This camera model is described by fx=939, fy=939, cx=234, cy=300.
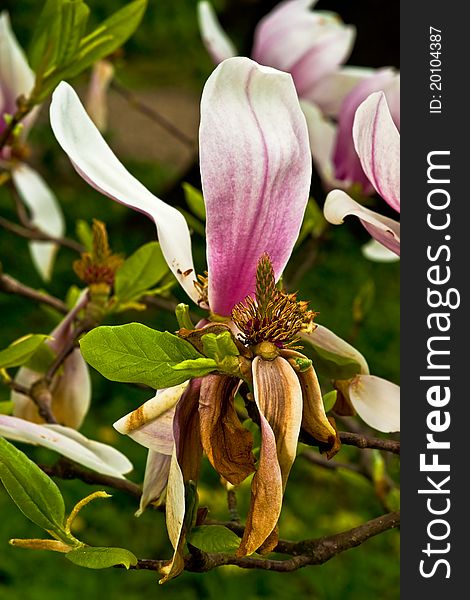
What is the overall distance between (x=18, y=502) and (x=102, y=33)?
0.41m

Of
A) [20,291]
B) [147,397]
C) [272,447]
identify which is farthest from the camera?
[147,397]

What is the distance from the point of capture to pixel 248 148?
0.44 m

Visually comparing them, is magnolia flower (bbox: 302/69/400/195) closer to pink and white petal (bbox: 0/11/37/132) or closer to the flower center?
pink and white petal (bbox: 0/11/37/132)

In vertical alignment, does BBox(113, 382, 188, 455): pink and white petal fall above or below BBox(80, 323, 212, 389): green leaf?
below

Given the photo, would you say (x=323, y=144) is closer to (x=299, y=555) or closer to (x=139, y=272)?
(x=139, y=272)

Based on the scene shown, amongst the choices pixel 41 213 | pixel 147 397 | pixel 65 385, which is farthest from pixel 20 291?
pixel 147 397

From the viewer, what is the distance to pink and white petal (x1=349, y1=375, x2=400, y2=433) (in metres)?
0.50

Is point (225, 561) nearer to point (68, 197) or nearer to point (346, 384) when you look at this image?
point (346, 384)

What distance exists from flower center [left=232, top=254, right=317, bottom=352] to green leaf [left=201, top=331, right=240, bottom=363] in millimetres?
14

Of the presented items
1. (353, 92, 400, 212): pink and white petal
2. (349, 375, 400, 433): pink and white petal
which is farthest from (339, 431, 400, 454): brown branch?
(353, 92, 400, 212): pink and white petal

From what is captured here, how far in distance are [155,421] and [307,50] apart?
0.67 metres

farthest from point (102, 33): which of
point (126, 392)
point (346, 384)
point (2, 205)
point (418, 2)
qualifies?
point (2, 205)

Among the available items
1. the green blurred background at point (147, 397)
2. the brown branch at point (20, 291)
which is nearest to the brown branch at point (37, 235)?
the brown branch at point (20, 291)

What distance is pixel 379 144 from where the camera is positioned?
46cm
